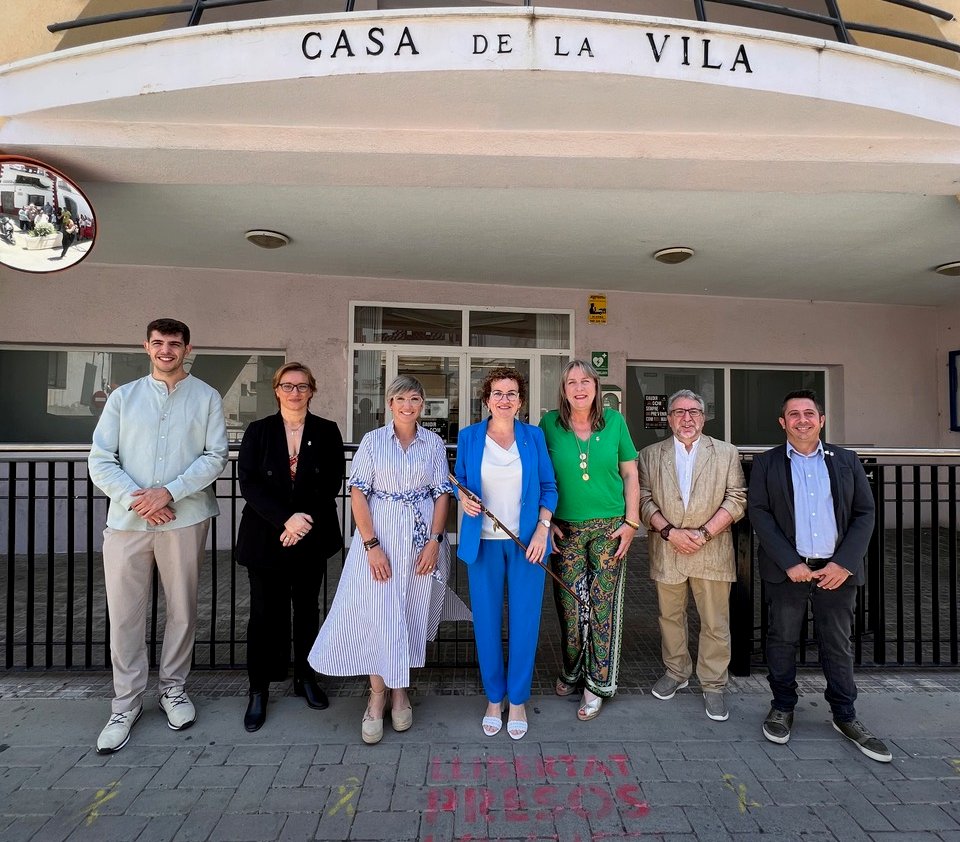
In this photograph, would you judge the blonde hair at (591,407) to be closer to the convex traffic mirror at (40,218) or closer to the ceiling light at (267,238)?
the convex traffic mirror at (40,218)

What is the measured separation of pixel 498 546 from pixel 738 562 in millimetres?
1720

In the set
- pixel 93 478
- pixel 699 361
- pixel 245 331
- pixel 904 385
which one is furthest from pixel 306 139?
pixel 904 385

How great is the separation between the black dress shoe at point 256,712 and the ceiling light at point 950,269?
7.69 metres

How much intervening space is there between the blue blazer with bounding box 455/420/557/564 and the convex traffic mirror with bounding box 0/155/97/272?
9.80 feet

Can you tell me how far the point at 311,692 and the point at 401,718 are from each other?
599 millimetres

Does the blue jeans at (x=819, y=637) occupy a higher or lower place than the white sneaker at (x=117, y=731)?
higher

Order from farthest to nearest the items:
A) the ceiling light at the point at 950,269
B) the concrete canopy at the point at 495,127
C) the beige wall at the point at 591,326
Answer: the beige wall at the point at 591,326
the ceiling light at the point at 950,269
the concrete canopy at the point at 495,127

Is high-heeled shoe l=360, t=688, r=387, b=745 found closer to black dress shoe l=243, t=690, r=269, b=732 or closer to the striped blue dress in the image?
the striped blue dress

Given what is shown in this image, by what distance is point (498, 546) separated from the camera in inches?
111

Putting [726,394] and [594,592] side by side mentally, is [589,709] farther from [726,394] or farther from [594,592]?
[726,394]

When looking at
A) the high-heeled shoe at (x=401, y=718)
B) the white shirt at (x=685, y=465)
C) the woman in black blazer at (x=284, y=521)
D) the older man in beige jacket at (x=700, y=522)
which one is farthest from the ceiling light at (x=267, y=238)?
the high-heeled shoe at (x=401, y=718)

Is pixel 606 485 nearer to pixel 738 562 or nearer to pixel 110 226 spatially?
pixel 738 562

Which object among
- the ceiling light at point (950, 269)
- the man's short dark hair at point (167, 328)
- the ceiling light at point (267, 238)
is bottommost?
the man's short dark hair at point (167, 328)

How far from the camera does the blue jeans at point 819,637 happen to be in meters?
2.73
